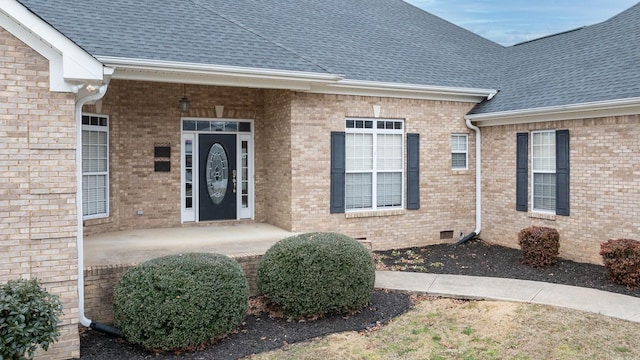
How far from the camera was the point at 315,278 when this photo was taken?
706cm

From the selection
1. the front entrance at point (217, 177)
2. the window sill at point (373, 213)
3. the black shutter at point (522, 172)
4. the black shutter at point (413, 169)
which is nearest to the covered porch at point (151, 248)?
the front entrance at point (217, 177)

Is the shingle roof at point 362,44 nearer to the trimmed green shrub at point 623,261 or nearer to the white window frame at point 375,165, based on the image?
the white window frame at point 375,165

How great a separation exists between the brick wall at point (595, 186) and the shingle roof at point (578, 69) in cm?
58

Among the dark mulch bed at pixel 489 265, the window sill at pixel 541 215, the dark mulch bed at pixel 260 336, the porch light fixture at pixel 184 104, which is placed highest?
the porch light fixture at pixel 184 104

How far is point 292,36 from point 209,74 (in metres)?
3.93

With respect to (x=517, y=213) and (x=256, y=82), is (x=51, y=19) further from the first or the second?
(x=517, y=213)

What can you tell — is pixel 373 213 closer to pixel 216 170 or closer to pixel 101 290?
pixel 216 170

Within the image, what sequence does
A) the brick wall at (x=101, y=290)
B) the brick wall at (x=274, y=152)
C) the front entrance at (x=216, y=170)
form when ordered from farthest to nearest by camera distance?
the front entrance at (x=216, y=170), the brick wall at (x=274, y=152), the brick wall at (x=101, y=290)

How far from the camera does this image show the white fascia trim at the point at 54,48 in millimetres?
5660

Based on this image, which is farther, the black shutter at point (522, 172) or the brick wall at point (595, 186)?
the black shutter at point (522, 172)

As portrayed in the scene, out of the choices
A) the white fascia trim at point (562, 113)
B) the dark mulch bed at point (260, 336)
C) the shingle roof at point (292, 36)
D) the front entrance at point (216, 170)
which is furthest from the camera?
the front entrance at point (216, 170)

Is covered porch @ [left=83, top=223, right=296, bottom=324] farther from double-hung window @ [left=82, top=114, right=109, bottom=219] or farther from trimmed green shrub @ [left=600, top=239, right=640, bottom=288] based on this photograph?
trimmed green shrub @ [left=600, top=239, right=640, bottom=288]

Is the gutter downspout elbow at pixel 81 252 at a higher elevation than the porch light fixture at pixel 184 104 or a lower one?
lower

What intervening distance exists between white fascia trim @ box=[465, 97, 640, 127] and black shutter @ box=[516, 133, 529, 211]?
47 cm
